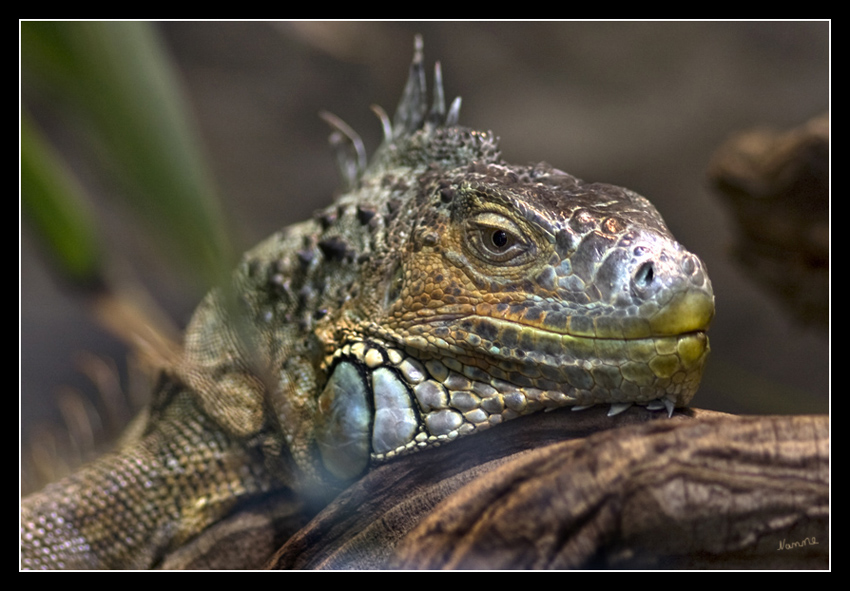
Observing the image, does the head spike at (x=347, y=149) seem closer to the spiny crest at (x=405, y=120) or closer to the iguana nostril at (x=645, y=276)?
the spiny crest at (x=405, y=120)

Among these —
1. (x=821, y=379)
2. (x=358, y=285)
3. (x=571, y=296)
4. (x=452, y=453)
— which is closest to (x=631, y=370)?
(x=571, y=296)

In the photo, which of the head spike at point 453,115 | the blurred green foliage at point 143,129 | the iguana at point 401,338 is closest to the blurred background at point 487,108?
the head spike at point 453,115

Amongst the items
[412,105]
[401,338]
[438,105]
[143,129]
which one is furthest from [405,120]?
[143,129]

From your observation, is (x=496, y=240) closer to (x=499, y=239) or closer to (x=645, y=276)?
(x=499, y=239)

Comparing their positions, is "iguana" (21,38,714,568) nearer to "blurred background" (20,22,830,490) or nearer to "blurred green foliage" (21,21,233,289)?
"blurred background" (20,22,830,490)

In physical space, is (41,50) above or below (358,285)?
above

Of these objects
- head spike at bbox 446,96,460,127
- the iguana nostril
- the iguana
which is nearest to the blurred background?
head spike at bbox 446,96,460,127
